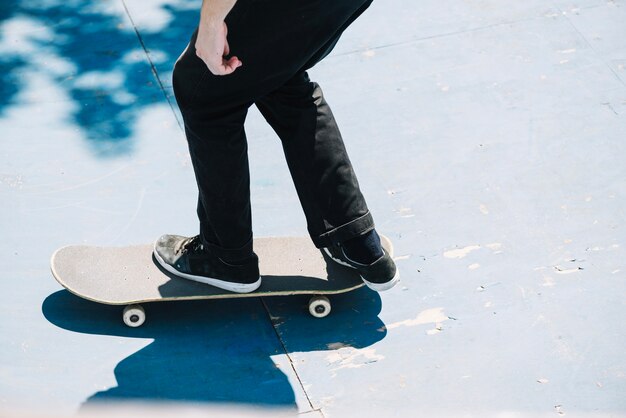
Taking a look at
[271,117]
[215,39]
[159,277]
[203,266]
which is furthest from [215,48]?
[159,277]

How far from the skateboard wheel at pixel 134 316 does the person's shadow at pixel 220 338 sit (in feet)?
0.10

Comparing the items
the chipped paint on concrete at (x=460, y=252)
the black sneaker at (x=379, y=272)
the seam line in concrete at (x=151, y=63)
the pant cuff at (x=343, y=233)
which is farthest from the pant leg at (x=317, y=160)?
the seam line in concrete at (x=151, y=63)

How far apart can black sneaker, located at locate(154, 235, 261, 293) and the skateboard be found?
0.03 metres

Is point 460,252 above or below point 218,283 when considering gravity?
below

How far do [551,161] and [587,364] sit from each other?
1.07m

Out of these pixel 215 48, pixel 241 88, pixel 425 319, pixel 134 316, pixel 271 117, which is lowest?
pixel 425 319

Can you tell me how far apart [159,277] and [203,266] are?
0.18 metres

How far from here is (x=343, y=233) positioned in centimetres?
277

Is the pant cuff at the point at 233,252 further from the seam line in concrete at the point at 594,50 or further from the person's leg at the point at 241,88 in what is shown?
the seam line in concrete at the point at 594,50

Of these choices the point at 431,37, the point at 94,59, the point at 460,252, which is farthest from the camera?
the point at 431,37

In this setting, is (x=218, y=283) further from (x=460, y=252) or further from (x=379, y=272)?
(x=460, y=252)

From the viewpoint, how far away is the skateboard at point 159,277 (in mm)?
2832

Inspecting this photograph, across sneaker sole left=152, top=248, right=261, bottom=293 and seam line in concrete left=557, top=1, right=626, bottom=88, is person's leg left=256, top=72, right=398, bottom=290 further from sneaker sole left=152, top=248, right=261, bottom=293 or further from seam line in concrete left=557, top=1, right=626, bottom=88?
seam line in concrete left=557, top=1, right=626, bottom=88

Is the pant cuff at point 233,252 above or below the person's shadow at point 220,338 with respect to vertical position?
above
